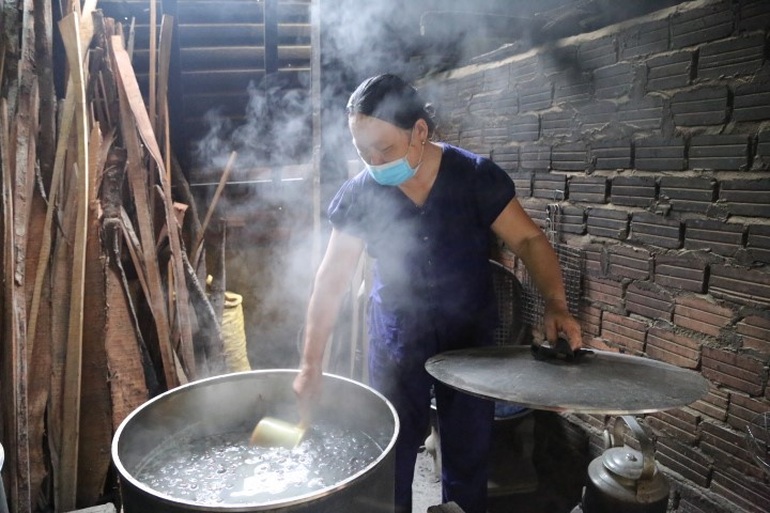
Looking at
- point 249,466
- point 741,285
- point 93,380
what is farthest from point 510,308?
point 93,380

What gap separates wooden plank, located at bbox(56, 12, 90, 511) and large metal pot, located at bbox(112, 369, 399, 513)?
1.21m

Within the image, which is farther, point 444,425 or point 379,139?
point 444,425

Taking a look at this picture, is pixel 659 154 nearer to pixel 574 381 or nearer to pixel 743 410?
pixel 743 410

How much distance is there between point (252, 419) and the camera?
8.11 feet

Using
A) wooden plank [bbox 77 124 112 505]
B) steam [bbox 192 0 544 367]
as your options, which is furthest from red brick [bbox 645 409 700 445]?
wooden plank [bbox 77 124 112 505]

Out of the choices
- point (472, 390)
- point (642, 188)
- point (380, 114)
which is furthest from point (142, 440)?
point (642, 188)

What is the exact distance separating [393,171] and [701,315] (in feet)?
5.42

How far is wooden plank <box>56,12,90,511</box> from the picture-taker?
3070 mm

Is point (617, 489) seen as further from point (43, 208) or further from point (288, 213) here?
point (288, 213)

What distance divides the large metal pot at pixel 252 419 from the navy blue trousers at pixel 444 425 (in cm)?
39

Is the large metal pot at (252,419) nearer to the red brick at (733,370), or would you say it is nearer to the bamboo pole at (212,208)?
the red brick at (733,370)

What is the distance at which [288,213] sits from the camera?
5.23 metres

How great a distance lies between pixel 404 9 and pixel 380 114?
2.43 meters

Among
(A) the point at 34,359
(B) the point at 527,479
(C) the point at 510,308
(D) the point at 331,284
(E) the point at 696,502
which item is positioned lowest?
(B) the point at 527,479
